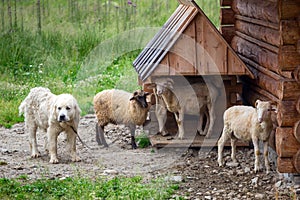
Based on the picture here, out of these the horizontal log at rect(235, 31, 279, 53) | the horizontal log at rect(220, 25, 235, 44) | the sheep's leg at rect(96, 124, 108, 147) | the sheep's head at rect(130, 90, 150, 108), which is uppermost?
the horizontal log at rect(220, 25, 235, 44)

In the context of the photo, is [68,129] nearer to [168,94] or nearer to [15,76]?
[168,94]

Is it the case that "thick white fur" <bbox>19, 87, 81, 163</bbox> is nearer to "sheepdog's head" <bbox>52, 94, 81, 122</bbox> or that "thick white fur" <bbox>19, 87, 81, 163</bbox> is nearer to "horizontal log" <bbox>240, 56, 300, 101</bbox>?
A: "sheepdog's head" <bbox>52, 94, 81, 122</bbox>

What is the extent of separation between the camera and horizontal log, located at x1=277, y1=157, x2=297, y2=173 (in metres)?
8.65

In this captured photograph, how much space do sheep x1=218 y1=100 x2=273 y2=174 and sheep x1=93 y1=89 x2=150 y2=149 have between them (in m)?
1.60

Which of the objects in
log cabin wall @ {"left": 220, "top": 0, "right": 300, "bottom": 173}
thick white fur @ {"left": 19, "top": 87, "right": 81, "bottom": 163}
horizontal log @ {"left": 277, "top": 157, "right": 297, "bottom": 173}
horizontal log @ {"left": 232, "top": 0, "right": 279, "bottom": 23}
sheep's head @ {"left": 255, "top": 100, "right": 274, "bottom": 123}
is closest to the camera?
log cabin wall @ {"left": 220, "top": 0, "right": 300, "bottom": 173}

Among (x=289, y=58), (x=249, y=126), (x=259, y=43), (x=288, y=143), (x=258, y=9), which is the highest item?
(x=258, y=9)

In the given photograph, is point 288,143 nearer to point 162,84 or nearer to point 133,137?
point 162,84

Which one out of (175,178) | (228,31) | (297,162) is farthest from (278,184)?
(228,31)

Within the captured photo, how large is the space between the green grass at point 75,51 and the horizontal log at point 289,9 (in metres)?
6.24

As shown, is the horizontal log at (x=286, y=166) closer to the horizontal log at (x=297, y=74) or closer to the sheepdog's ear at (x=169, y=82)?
the horizontal log at (x=297, y=74)

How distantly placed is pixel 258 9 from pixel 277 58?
1.16 meters

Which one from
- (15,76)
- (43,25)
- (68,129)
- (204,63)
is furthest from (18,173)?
(43,25)

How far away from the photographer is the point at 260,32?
10297 millimetres

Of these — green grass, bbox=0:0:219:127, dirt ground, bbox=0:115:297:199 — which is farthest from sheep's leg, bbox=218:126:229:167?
green grass, bbox=0:0:219:127
